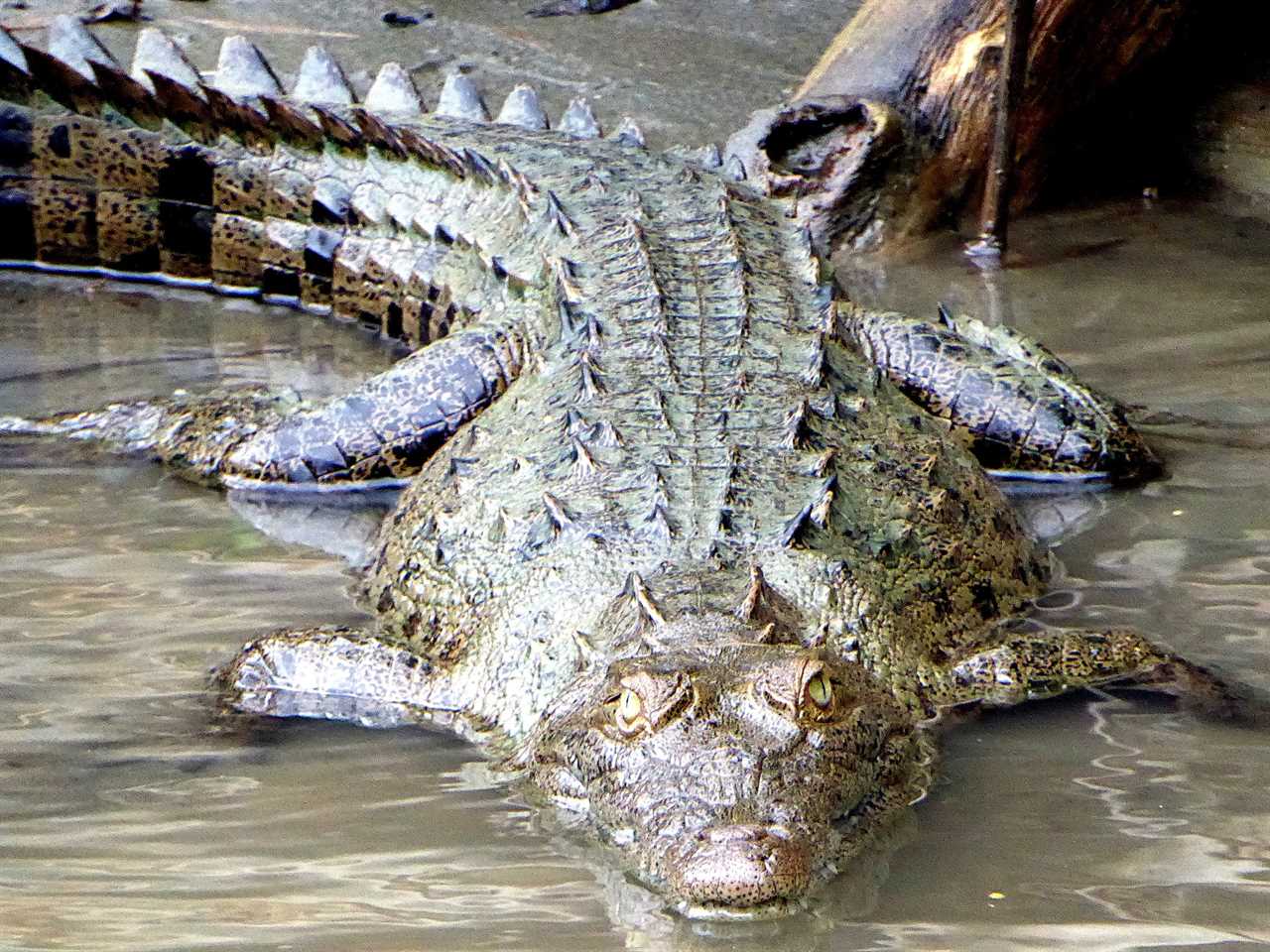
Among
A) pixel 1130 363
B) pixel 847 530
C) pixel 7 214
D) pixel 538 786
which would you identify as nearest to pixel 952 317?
pixel 1130 363

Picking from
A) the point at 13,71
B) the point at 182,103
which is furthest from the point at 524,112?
the point at 13,71

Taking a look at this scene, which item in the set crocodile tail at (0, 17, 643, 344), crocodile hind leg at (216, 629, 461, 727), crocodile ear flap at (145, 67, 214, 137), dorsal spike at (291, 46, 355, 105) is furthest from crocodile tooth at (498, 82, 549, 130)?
crocodile hind leg at (216, 629, 461, 727)

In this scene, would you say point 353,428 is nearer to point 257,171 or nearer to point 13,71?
point 257,171

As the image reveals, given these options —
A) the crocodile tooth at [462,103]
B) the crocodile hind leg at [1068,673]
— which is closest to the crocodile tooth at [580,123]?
the crocodile tooth at [462,103]

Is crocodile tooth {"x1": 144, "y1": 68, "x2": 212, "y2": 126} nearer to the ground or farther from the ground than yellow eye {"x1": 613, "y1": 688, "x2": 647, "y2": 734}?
farther from the ground

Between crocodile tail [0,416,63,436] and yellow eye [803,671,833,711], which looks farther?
crocodile tail [0,416,63,436]

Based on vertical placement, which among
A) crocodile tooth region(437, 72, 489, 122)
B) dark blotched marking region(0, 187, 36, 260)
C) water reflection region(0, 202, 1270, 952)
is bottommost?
water reflection region(0, 202, 1270, 952)

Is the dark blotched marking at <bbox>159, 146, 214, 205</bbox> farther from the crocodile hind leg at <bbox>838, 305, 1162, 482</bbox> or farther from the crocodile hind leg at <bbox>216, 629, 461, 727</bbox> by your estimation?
the crocodile hind leg at <bbox>216, 629, 461, 727</bbox>
